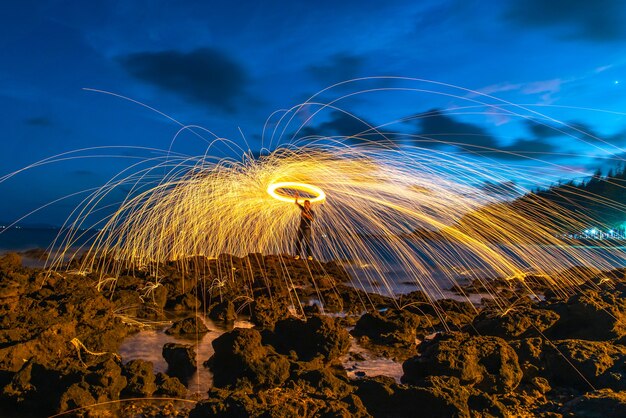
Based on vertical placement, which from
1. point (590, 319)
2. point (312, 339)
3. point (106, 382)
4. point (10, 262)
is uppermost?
point (10, 262)

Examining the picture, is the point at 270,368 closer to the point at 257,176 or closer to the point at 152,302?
the point at 152,302

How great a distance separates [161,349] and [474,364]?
151 inches

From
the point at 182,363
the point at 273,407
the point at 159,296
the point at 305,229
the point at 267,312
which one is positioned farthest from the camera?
the point at 305,229

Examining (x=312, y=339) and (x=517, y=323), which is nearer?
(x=312, y=339)

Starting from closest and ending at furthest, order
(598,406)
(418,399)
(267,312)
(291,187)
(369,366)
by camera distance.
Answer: (598,406) < (418,399) < (369,366) < (267,312) < (291,187)

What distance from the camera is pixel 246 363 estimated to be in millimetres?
4266

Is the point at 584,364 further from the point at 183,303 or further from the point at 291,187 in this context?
the point at 291,187

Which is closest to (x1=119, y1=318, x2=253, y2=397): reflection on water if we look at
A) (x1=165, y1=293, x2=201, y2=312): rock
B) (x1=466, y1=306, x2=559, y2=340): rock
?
(x1=165, y1=293, x2=201, y2=312): rock

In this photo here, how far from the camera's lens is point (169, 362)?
4820mm

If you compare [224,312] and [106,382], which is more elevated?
[224,312]

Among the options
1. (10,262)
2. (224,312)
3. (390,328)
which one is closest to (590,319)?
(390,328)

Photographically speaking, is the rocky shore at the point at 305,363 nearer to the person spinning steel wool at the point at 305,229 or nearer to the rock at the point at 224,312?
the rock at the point at 224,312

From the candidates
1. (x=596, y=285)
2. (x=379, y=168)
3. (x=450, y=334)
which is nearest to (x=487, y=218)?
(x=379, y=168)

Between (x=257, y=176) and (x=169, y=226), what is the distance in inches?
104
